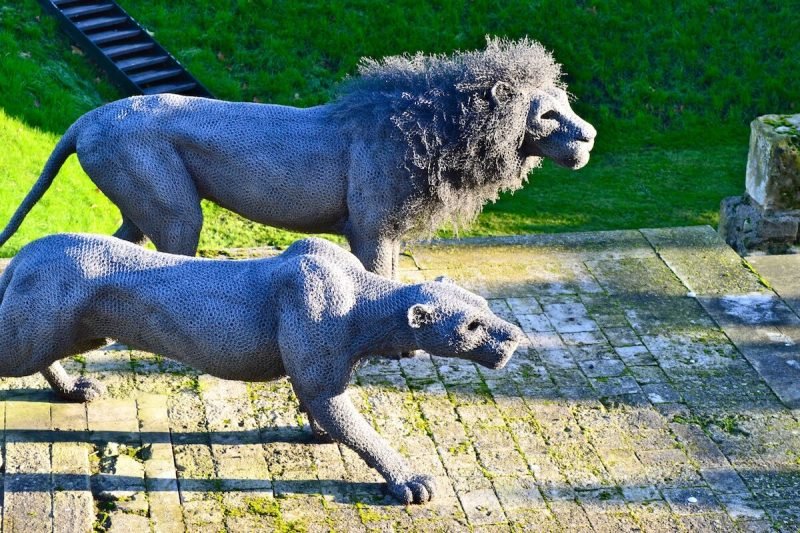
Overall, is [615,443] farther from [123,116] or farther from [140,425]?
[123,116]

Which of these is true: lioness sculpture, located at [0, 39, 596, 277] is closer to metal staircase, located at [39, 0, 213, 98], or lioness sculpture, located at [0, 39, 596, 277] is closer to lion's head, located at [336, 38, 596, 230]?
lion's head, located at [336, 38, 596, 230]

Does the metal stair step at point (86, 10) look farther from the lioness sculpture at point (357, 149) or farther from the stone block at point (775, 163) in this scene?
the stone block at point (775, 163)

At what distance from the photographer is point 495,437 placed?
6934 mm

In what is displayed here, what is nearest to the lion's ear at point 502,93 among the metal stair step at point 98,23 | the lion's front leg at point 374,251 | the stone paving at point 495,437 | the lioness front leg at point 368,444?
the lion's front leg at point 374,251

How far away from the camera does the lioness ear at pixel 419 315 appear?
19.0 feet

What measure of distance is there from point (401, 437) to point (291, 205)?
147 cm

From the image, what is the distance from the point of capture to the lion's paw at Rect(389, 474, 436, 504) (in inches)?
245

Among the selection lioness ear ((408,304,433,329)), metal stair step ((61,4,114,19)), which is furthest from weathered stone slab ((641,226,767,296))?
metal stair step ((61,4,114,19))

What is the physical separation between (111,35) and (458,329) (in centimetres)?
671

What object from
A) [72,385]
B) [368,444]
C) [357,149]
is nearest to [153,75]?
[357,149]

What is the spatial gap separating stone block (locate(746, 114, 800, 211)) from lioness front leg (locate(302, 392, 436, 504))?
4.27 m

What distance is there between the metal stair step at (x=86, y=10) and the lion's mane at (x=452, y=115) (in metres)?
5.22

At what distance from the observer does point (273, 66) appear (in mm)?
11664

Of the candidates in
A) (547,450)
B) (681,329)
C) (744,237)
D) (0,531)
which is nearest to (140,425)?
(0,531)
